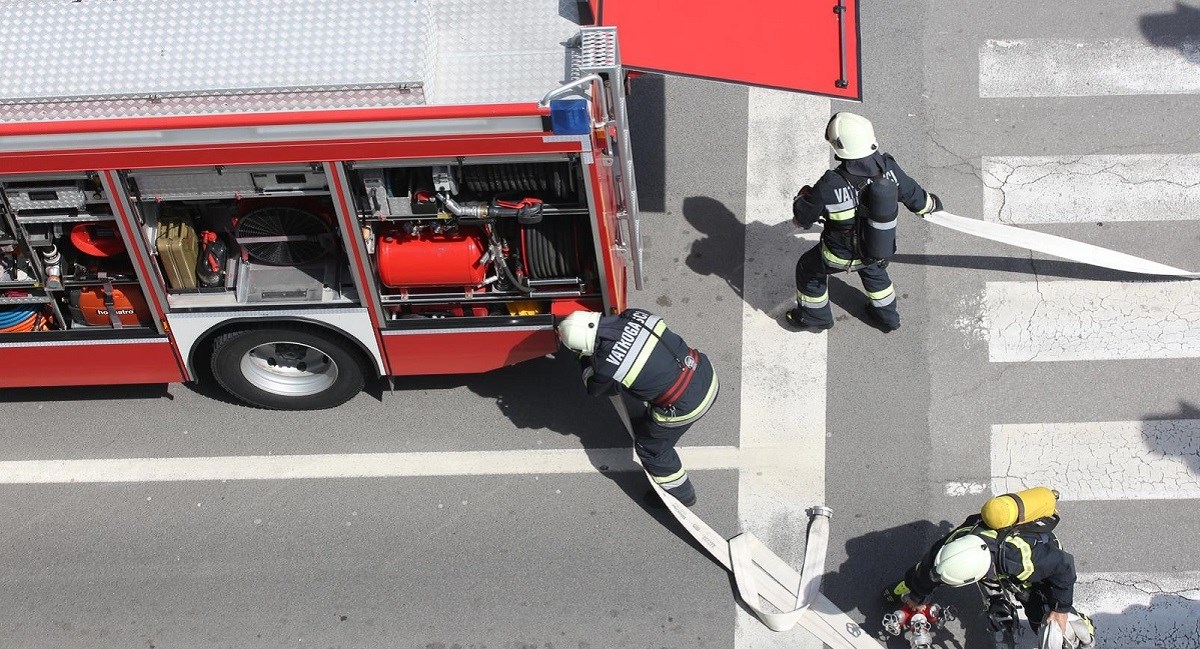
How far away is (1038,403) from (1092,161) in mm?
2036

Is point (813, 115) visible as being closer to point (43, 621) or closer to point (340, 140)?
point (340, 140)

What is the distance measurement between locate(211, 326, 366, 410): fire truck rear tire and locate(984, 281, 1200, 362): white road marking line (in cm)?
387

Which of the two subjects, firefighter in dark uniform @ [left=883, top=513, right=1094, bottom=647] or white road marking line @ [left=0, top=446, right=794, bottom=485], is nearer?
firefighter in dark uniform @ [left=883, top=513, right=1094, bottom=647]

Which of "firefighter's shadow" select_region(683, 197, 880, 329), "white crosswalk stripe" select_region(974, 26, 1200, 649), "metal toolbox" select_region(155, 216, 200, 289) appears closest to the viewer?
"metal toolbox" select_region(155, 216, 200, 289)

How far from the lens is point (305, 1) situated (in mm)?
6172

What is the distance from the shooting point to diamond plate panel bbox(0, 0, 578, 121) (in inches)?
232

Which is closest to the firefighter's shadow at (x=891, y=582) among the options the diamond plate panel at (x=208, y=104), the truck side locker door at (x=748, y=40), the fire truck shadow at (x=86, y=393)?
the truck side locker door at (x=748, y=40)

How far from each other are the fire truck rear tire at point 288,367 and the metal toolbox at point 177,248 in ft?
1.61

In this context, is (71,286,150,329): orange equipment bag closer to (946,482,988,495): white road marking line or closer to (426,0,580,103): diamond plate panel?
(426,0,580,103): diamond plate panel

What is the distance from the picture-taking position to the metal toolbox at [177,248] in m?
6.40

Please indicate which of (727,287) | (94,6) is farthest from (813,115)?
(94,6)

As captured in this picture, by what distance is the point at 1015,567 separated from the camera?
5703 mm

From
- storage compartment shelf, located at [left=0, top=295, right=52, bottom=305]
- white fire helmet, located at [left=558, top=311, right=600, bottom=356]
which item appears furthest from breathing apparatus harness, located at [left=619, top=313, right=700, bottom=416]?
storage compartment shelf, located at [left=0, top=295, right=52, bottom=305]

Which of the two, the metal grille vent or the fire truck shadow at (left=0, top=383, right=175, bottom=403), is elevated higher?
the metal grille vent
